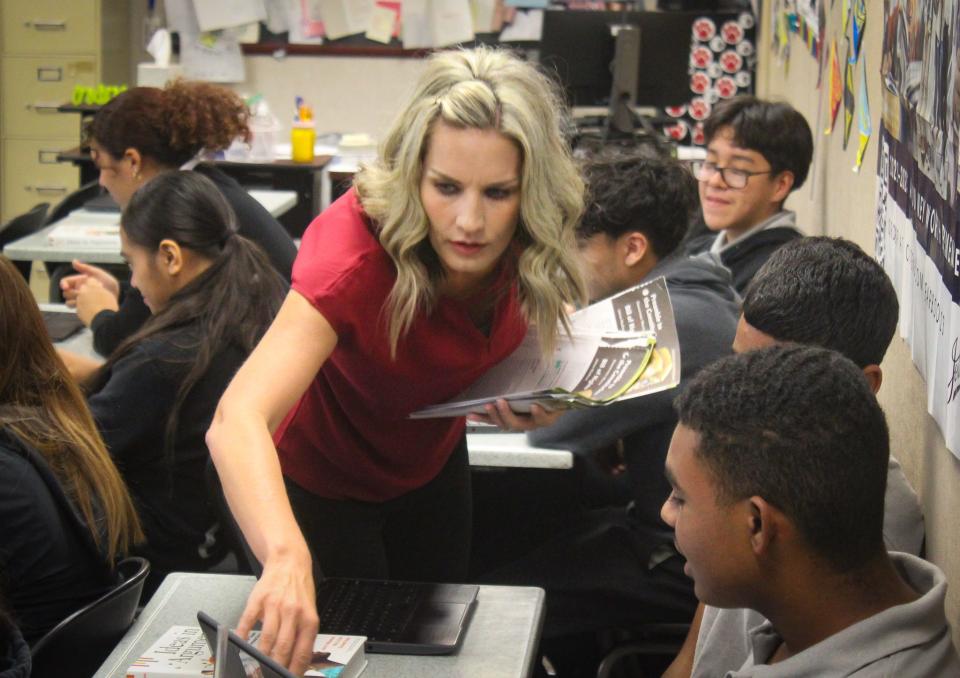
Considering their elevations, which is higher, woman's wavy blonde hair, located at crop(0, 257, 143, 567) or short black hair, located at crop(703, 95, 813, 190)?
short black hair, located at crop(703, 95, 813, 190)

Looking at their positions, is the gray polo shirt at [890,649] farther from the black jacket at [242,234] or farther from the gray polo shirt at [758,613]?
the black jacket at [242,234]

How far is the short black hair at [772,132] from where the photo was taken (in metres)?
3.18

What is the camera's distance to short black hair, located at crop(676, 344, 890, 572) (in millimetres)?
1105

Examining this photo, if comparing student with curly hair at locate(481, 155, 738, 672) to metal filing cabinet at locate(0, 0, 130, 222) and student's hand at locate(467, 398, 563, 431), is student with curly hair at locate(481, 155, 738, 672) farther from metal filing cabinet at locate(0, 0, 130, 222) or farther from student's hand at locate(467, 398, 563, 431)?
metal filing cabinet at locate(0, 0, 130, 222)

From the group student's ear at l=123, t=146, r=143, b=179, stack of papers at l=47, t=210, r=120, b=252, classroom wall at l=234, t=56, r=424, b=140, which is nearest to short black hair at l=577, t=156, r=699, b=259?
student's ear at l=123, t=146, r=143, b=179

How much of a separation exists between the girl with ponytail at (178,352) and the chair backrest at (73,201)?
207cm

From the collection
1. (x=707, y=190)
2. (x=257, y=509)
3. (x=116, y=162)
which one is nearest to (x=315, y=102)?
(x=116, y=162)

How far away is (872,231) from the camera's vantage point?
2457mm

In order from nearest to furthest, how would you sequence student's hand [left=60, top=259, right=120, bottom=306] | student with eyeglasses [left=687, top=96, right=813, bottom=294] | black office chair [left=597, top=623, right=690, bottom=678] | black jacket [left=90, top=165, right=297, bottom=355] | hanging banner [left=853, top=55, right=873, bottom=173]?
black office chair [left=597, top=623, right=690, bottom=678] < hanging banner [left=853, top=55, right=873, bottom=173] < black jacket [left=90, top=165, right=297, bottom=355] < student with eyeglasses [left=687, top=96, right=813, bottom=294] < student's hand [left=60, top=259, right=120, bottom=306]

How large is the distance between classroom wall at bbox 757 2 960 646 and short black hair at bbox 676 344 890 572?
0.48 m

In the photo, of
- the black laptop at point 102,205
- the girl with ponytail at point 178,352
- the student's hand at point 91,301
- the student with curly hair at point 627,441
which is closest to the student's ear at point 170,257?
the girl with ponytail at point 178,352

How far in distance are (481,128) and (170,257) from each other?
4.18ft

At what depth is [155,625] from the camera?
1.59 m

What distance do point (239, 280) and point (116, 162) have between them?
1.16m
